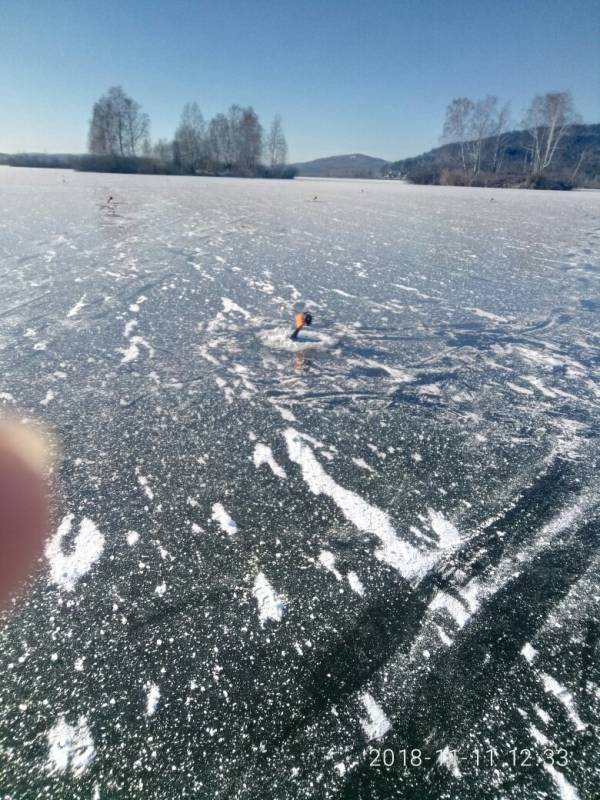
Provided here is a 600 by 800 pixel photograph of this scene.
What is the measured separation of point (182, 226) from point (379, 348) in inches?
402

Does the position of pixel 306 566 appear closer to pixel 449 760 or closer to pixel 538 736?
pixel 449 760

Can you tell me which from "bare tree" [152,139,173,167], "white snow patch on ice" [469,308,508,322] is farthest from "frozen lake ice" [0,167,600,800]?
"bare tree" [152,139,173,167]

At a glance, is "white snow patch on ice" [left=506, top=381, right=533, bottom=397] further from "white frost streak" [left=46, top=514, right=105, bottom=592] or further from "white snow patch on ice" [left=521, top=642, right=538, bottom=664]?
"white frost streak" [left=46, top=514, right=105, bottom=592]

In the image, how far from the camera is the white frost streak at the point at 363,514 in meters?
2.04

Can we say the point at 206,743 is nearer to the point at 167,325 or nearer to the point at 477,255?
the point at 167,325

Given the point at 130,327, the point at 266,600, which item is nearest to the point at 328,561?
the point at 266,600

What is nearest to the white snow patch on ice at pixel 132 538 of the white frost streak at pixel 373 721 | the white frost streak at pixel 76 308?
the white frost streak at pixel 373 721

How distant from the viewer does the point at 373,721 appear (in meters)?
1.43

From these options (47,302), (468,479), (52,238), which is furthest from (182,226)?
(468,479)

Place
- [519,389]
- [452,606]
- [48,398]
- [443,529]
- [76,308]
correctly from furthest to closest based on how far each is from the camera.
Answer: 1. [76,308]
2. [519,389]
3. [48,398]
4. [443,529]
5. [452,606]

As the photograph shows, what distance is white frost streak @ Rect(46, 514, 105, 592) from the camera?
192 centimetres

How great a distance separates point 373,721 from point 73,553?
160cm

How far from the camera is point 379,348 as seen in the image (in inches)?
182

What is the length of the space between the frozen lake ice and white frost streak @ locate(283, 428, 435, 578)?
0.05 feet
